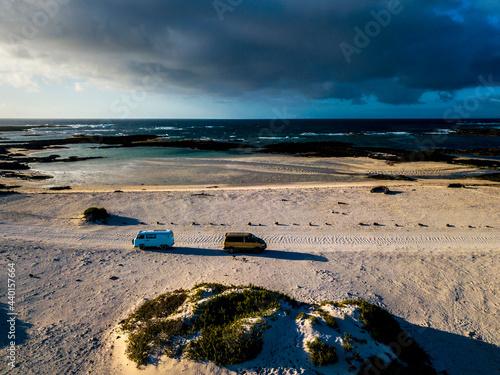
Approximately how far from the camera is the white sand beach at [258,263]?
11008 mm

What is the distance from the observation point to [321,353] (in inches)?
346

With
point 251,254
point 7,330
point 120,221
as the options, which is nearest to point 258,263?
point 251,254

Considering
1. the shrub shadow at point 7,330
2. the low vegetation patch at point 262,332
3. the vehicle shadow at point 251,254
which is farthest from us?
the vehicle shadow at point 251,254

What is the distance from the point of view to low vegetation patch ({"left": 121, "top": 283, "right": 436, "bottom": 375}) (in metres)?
9.00

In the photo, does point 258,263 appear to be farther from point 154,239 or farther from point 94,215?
point 94,215

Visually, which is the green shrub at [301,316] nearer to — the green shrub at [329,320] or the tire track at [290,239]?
the green shrub at [329,320]

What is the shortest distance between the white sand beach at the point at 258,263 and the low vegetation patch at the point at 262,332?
58 cm

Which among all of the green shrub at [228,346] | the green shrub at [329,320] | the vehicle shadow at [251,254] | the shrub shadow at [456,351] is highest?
the green shrub at [329,320]

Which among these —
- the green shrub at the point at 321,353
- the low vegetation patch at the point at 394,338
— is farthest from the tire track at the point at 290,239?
the green shrub at the point at 321,353

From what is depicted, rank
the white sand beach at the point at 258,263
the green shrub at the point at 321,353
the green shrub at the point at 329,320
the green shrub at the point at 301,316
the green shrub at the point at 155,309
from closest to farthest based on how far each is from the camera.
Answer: the green shrub at the point at 321,353
the green shrub at the point at 329,320
the green shrub at the point at 301,316
the white sand beach at the point at 258,263
the green shrub at the point at 155,309

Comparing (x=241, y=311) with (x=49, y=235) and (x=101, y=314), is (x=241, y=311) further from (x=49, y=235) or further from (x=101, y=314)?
(x=49, y=235)

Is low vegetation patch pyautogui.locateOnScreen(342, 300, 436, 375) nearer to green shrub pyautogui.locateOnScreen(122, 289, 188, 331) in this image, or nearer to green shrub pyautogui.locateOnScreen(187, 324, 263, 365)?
green shrub pyautogui.locateOnScreen(187, 324, 263, 365)

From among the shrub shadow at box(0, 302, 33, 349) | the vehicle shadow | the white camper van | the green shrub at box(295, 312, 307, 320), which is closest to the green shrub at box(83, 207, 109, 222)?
the white camper van

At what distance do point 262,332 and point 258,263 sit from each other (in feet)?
24.1
